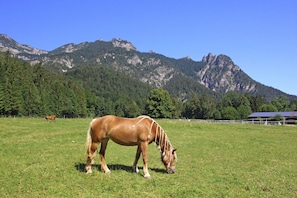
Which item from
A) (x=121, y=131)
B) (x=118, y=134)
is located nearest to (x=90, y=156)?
(x=118, y=134)

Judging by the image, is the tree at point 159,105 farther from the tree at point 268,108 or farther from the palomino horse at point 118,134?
the palomino horse at point 118,134

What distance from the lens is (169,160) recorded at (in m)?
11.2

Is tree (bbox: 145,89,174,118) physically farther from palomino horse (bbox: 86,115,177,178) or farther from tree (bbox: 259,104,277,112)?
palomino horse (bbox: 86,115,177,178)

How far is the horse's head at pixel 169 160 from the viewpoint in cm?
1123

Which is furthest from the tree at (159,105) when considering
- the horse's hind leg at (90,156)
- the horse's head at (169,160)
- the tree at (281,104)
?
the horse's hind leg at (90,156)

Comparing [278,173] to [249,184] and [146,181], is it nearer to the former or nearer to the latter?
[249,184]

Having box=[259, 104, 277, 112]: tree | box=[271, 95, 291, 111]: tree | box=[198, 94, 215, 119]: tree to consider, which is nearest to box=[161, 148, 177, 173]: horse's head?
box=[198, 94, 215, 119]: tree

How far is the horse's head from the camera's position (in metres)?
11.2

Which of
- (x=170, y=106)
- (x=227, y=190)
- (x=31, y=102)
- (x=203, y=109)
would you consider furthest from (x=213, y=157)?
(x=203, y=109)

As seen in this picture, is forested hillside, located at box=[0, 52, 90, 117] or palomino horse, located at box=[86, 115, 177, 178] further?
forested hillside, located at box=[0, 52, 90, 117]

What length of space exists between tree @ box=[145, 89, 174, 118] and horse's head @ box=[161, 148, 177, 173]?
9578 centimetres

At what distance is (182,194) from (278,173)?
6276 mm

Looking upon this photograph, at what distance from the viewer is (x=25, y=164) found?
12.1 metres

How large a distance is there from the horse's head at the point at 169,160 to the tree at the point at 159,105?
95776 millimetres
